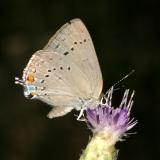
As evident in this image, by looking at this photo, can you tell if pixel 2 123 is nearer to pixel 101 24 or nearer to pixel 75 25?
pixel 101 24

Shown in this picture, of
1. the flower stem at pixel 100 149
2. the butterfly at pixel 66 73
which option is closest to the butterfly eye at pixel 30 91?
the butterfly at pixel 66 73

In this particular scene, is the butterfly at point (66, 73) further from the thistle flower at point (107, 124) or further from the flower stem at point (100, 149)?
the flower stem at point (100, 149)

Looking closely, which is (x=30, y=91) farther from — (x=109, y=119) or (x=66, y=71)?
(x=109, y=119)

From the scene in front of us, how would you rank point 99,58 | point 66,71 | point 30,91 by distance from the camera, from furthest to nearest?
point 99,58 < point 66,71 < point 30,91

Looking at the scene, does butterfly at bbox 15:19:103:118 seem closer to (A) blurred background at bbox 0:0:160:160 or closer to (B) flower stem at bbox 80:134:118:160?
(B) flower stem at bbox 80:134:118:160

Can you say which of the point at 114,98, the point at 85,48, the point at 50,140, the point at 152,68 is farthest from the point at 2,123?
the point at 85,48

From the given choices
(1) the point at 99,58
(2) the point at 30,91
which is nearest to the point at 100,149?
(2) the point at 30,91

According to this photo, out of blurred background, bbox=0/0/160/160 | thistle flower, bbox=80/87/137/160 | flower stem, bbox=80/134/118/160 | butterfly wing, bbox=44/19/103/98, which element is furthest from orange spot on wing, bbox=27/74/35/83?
blurred background, bbox=0/0/160/160
